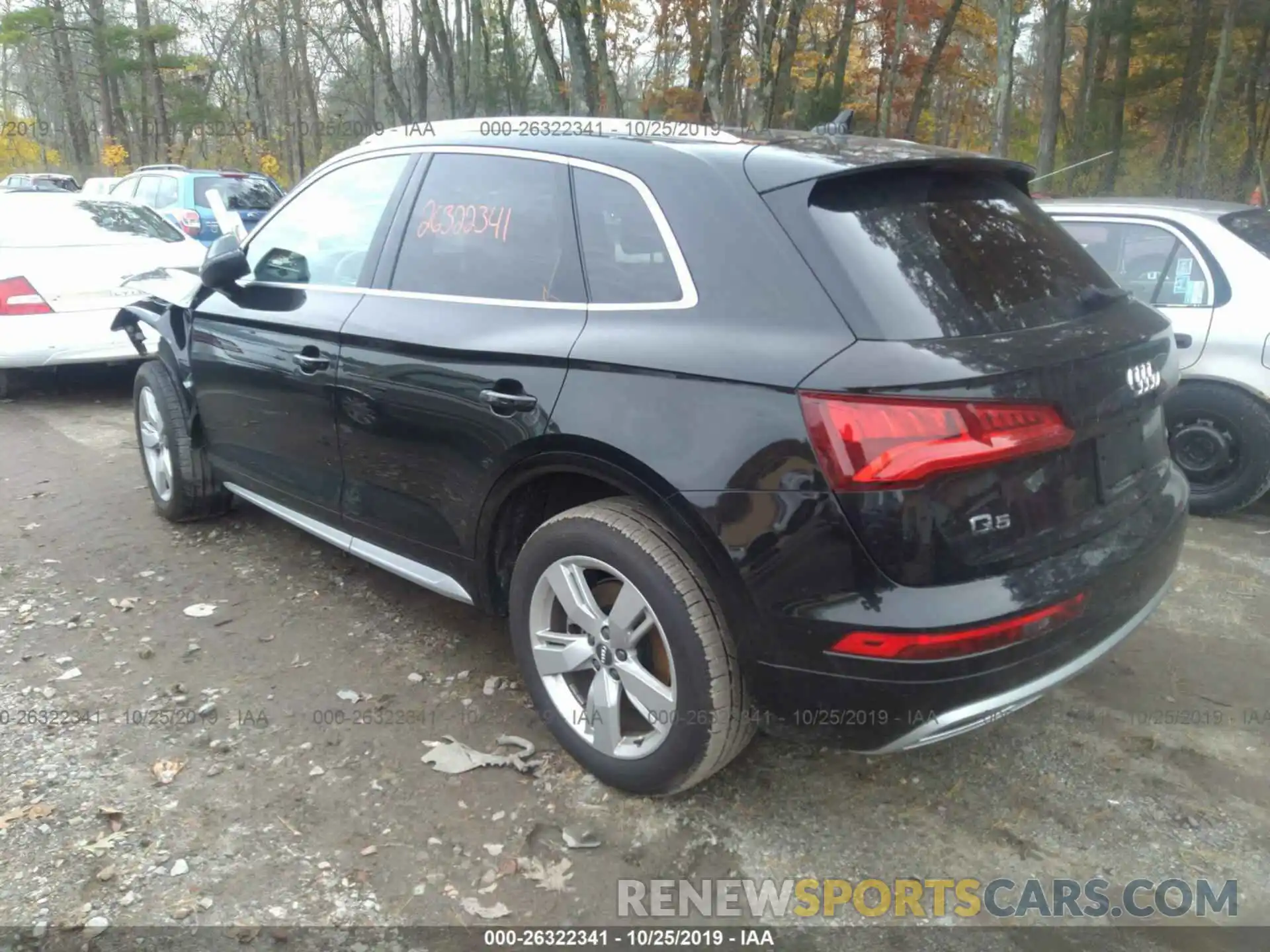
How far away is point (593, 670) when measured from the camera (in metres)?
2.80

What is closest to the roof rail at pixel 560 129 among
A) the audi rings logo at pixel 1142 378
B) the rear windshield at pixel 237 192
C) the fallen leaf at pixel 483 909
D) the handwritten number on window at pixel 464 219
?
the handwritten number on window at pixel 464 219

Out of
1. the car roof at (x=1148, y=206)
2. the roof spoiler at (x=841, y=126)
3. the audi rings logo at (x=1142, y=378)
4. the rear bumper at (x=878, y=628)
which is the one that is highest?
the roof spoiler at (x=841, y=126)

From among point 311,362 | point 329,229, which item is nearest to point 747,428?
point 311,362

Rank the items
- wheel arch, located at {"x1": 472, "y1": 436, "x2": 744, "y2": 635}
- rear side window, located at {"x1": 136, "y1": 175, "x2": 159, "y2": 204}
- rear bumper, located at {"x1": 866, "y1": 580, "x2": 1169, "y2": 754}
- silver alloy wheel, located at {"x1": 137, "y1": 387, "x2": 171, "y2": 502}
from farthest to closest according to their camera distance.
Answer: rear side window, located at {"x1": 136, "y1": 175, "x2": 159, "y2": 204}, silver alloy wheel, located at {"x1": 137, "y1": 387, "x2": 171, "y2": 502}, wheel arch, located at {"x1": 472, "y1": 436, "x2": 744, "y2": 635}, rear bumper, located at {"x1": 866, "y1": 580, "x2": 1169, "y2": 754}

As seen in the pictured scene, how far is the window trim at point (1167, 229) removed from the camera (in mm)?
4844

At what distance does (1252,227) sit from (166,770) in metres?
5.43

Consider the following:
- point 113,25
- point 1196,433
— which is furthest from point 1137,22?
point 113,25

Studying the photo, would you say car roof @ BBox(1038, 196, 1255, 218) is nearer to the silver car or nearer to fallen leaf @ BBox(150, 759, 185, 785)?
the silver car

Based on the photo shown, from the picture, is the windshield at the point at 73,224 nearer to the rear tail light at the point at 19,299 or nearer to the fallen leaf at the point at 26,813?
the rear tail light at the point at 19,299

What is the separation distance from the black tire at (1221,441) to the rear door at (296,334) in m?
3.93

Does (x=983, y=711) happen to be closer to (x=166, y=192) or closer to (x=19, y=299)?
(x=19, y=299)

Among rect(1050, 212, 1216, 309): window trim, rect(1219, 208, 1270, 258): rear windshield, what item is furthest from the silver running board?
rect(1219, 208, 1270, 258): rear windshield

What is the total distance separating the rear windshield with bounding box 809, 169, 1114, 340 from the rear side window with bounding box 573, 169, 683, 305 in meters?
0.43

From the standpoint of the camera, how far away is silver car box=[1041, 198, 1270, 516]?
4.74 m
